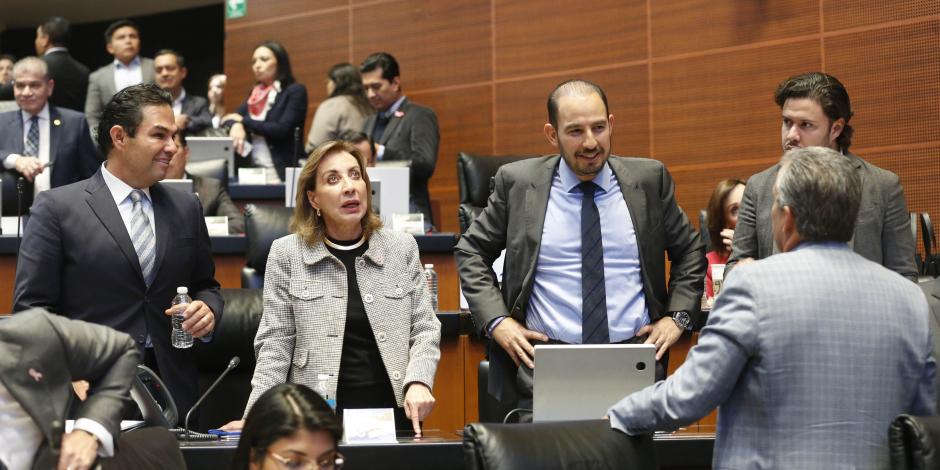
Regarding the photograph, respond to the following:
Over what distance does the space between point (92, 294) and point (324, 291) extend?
64 centimetres

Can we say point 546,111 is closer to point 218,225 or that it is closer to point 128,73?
point 128,73

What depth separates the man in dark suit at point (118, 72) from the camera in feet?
27.4

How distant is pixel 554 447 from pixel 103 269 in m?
1.53

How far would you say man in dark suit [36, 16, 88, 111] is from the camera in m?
8.63

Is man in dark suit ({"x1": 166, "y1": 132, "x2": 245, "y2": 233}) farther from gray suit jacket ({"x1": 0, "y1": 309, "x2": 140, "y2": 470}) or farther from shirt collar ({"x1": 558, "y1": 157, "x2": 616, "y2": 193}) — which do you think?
gray suit jacket ({"x1": 0, "y1": 309, "x2": 140, "y2": 470})

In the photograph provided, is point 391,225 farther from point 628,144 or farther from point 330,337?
point 330,337

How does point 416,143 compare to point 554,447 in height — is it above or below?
above

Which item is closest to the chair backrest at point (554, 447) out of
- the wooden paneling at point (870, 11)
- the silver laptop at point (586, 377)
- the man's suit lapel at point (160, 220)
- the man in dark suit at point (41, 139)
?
the silver laptop at point (586, 377)

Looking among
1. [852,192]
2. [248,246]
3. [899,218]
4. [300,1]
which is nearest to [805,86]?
[899,218]

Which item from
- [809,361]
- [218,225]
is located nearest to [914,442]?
[809,361]

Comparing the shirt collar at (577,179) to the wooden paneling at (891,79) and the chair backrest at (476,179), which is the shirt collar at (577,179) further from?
the wooden paneling at (891,79)

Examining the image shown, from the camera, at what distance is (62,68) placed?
343 inches

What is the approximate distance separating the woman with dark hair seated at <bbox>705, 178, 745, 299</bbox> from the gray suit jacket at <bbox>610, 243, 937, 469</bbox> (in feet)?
8.95

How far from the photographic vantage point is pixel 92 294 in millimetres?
3342
